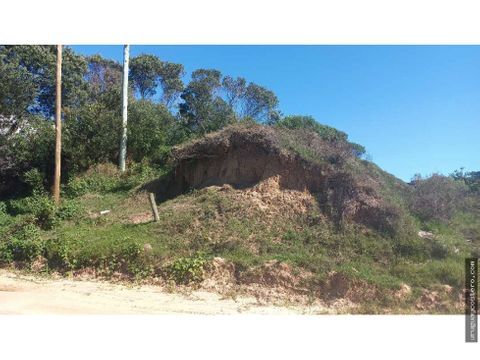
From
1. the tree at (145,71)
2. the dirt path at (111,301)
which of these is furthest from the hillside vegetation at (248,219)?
the tree at (145,71)

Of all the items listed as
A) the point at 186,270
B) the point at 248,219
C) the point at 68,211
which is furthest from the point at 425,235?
the point at 68,211

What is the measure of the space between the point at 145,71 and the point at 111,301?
1200 inches

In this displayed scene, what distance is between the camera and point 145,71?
36031 millimetres

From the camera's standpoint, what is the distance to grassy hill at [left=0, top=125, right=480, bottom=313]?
9.12m

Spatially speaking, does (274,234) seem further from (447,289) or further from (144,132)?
(144,132)

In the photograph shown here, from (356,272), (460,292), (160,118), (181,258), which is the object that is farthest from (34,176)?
(460,292)

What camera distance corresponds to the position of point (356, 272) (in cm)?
916

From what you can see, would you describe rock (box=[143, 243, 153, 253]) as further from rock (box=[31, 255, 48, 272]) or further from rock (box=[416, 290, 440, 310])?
rock (box=[416, 290, 440, 310])

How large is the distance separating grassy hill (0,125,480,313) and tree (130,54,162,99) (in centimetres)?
2194

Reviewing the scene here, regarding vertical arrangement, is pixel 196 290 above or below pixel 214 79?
below

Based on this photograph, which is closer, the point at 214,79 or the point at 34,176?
the point at 34,176

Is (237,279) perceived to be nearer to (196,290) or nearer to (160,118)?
(196,290)

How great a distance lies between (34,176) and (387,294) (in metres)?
17.4

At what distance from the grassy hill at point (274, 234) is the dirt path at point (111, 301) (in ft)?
2.01
